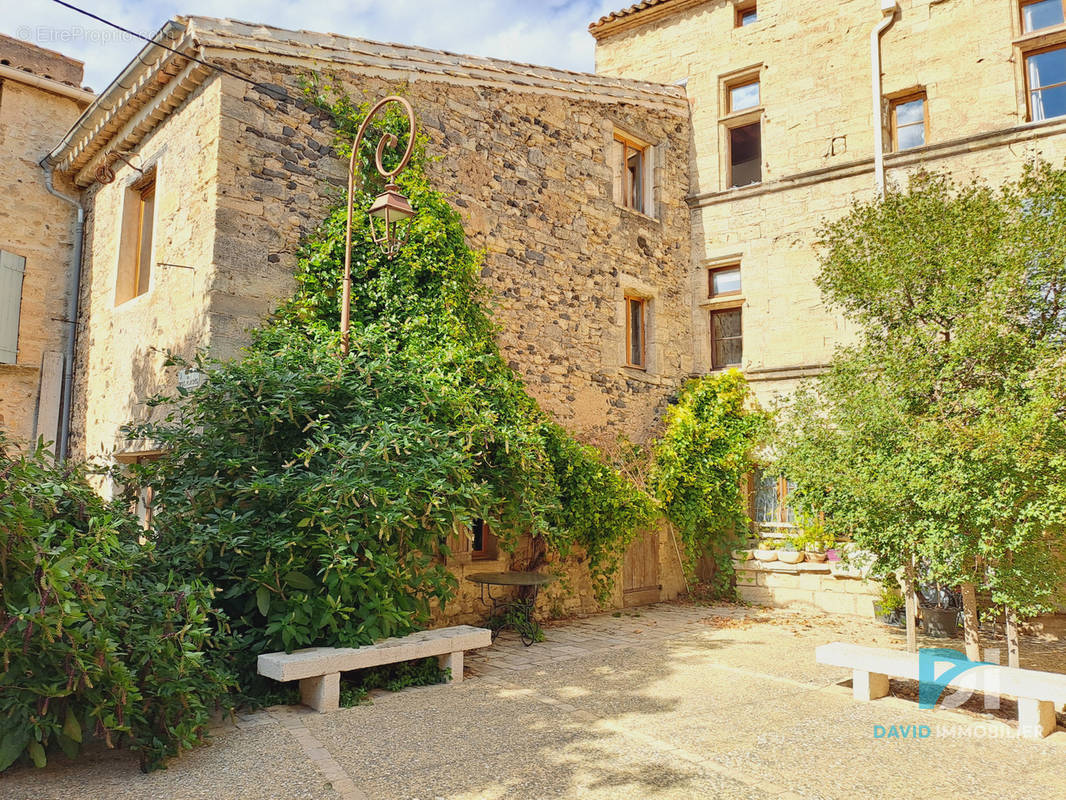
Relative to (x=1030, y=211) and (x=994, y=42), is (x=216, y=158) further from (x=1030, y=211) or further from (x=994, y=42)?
(x=994, y=42)

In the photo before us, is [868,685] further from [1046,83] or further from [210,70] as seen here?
[1046,83]

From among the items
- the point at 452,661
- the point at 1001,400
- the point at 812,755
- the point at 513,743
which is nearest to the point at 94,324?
the point at 452,661

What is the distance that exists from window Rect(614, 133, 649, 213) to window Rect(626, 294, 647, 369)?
1.34m

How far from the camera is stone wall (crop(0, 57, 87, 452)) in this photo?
870 cm

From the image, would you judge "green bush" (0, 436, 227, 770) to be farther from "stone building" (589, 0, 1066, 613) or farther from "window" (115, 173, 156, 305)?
"stone building" (589, 0, 1066, 613)

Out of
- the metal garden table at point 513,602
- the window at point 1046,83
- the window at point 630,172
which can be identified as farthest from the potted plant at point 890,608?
the window at point 1046,83

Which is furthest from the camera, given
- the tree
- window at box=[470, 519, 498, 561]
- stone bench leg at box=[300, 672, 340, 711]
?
window at box=[470, 519, 498, 561]

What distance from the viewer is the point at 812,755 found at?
406 cm

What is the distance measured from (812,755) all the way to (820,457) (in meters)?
2.53

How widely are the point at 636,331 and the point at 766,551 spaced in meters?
3.33

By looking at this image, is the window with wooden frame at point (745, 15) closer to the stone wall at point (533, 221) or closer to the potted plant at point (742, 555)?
the stone wall at point (533, 221)

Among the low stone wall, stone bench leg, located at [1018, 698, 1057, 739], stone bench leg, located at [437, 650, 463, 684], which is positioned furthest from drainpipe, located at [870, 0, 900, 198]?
stone bench leg, located at [437, 650, 463, 684]

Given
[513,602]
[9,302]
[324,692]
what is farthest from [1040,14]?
[9,302]

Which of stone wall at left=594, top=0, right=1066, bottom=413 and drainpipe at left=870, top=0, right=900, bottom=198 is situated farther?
drainpipe at left=870, top=0, right=900, bottom=198
